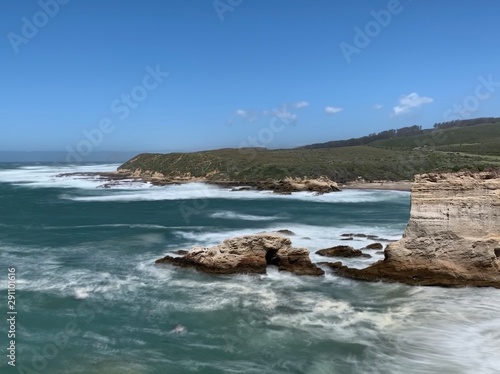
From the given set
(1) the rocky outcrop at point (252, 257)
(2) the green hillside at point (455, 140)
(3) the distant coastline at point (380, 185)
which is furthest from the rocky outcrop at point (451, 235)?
(2) the green hillside at point (455, 140)

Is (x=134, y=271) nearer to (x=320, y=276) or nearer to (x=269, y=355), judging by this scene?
(x=320, y=276)

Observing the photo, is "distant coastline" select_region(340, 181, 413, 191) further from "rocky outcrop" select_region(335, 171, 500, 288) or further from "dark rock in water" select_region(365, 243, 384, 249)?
"rocky outcrop" select_region(335, 171, 500, 288)

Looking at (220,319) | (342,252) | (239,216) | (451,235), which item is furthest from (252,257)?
(239,216)

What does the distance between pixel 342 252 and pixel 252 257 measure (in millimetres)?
5762

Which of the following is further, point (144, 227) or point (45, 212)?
point (45, 212)

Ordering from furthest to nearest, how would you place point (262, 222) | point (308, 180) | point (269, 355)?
point (308, 180) < point (262, 222) < point (269, 355)

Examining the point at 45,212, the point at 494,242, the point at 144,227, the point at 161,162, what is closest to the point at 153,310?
the point at 494,242

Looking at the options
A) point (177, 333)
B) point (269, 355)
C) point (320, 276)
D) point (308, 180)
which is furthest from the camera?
point (308, 180)

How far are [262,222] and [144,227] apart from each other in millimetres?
10217

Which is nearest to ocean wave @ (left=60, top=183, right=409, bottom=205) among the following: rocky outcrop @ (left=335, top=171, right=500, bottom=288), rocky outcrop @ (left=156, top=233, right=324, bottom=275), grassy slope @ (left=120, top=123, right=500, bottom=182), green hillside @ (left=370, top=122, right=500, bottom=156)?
grassy slope @ (left=120, top=123, right=500, bottom=182)

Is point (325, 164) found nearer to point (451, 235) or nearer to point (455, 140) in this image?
point (451, 235)

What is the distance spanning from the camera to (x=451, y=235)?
19.9m

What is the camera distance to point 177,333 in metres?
16.2

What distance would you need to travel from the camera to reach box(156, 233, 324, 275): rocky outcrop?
73.8 feet
